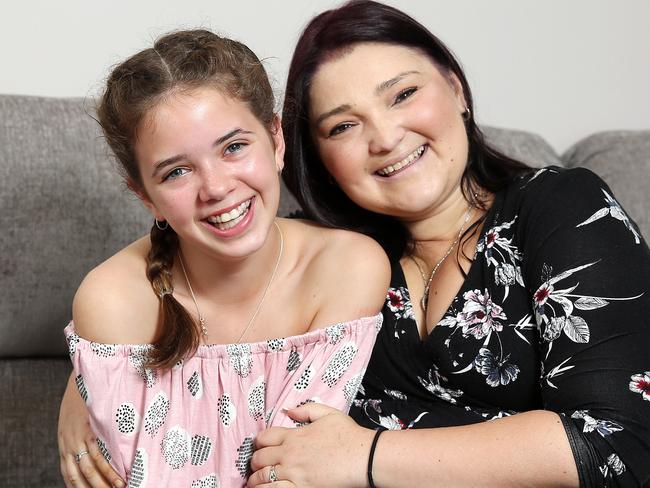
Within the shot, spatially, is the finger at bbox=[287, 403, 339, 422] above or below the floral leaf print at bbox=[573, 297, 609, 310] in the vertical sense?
→ below

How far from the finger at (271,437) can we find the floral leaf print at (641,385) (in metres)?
0.56

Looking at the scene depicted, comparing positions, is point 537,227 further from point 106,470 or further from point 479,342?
point 106,470

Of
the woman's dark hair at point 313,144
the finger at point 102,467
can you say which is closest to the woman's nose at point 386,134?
the woman's dark hair at point 313,144

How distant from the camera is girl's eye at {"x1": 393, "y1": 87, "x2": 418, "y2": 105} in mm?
1728

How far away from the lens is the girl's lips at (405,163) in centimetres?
173

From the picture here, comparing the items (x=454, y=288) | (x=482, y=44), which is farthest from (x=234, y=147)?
(x=482, y=44)

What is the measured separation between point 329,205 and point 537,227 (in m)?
0.48

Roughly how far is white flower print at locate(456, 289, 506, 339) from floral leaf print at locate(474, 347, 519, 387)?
3 centimetres

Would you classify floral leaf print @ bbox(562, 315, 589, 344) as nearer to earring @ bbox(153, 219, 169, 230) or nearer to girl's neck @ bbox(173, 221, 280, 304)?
girl's neck @ bbox(173, 221, 280, 304)

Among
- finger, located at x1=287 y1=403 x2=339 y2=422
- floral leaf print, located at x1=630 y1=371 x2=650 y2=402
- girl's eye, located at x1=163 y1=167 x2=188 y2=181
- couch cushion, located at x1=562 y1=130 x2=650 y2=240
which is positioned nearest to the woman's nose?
girl's eye, located at x1=163 y1=167 x2=188 y2=181

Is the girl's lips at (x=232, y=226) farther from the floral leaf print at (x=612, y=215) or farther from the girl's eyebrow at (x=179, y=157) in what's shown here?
the floral leaf print at (x=612, y=215)

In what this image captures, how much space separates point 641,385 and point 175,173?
2.66 ft

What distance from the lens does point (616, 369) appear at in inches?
57.3

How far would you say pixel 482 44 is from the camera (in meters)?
2.83
